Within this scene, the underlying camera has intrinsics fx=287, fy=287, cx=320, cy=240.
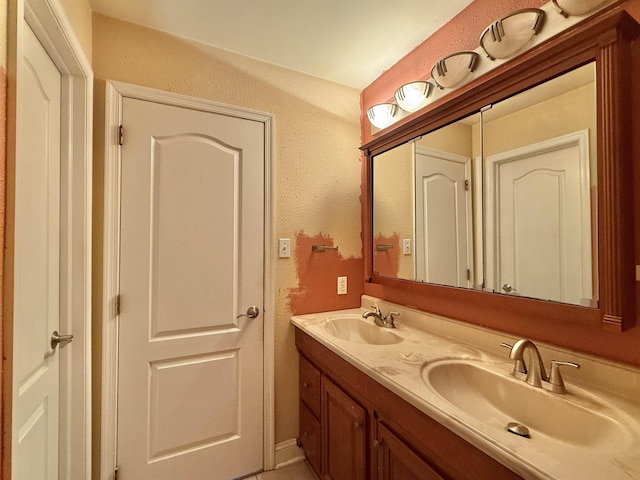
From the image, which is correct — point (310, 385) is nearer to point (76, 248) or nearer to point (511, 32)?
point (76, 248)

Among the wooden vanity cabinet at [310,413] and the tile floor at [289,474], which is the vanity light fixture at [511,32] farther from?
the tile floor at [289,474]

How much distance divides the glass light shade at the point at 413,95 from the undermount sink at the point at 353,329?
1255 millimetres

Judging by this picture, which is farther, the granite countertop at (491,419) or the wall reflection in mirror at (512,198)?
the wall reflection in mirror at (512,198)

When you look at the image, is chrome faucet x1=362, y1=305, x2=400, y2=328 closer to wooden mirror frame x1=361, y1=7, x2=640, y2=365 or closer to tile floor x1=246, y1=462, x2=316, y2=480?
wooden mirror frame x1=361, y1=7, x2=640, y2=365

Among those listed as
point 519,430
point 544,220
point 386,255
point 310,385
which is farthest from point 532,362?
point 310,385

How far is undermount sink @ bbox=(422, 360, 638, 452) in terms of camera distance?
29.3 inches

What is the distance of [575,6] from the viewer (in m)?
0.95

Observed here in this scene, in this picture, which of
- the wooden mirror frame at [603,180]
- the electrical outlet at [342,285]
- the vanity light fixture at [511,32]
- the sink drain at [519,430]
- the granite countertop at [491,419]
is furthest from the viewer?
the electrical outlet at [342,285]

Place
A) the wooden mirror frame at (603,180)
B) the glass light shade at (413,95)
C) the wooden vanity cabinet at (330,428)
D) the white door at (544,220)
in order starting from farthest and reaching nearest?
the glass light shade at (413,95)
the wooden vanity cabinet at (330,428)
the white door at (544,220)
the wooden mirror frame at (603,180)

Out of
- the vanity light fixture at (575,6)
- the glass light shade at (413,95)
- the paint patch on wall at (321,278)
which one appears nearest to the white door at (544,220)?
the vanity light fixture at (575,6)

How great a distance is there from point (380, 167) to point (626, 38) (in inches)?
45.7

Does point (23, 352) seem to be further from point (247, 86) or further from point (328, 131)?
point (328, 131)

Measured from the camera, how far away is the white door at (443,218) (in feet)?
4.39

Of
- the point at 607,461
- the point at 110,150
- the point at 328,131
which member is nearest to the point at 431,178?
the point at 328,131
